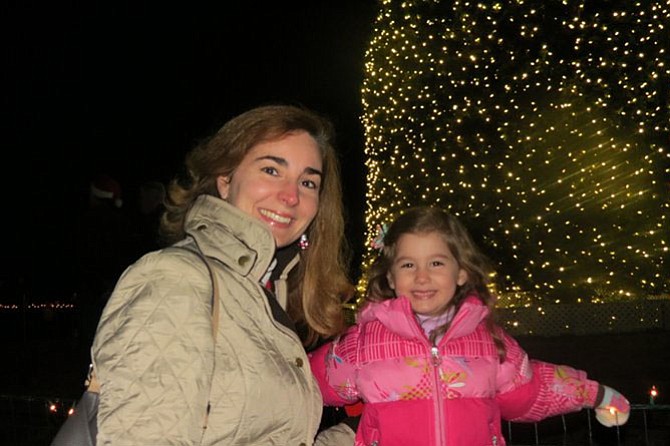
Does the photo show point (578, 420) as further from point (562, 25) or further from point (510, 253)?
point (562, 25)

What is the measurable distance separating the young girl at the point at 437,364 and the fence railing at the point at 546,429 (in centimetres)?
210

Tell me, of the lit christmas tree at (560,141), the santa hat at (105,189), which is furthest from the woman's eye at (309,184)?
the lit christmas tree at (560,141)

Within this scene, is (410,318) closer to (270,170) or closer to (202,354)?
(270,170)

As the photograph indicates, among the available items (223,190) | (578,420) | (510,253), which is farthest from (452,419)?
(510,253)

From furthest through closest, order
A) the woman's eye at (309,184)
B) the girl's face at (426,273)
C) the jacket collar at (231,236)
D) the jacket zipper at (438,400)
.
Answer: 1. the girl's face at (426,273)
2. the jacket zipper at (438,400)
3. the woman's eye at (309,184)
4. the jacket collar at (231,236)

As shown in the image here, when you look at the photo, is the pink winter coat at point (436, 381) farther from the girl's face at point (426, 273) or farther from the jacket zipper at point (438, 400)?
the girl's face at point (426, 273)

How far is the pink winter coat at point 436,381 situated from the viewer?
335 centimetres

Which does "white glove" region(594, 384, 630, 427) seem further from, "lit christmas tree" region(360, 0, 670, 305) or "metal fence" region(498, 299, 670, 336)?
"metal fence" region(498, 299, 670, 336)

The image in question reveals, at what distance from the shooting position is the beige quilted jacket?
1.72 m

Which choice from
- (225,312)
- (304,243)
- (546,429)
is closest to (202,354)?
(225,312)

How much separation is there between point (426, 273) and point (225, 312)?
1919mm

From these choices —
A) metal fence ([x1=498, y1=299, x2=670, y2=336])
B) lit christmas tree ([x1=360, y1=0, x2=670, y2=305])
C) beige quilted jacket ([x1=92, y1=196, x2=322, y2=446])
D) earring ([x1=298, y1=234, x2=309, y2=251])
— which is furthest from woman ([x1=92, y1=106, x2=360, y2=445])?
metal fence ([x1=498, y1=299, x2=670, y2=336])

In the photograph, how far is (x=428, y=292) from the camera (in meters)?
3.67

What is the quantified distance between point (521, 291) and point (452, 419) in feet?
27.9
